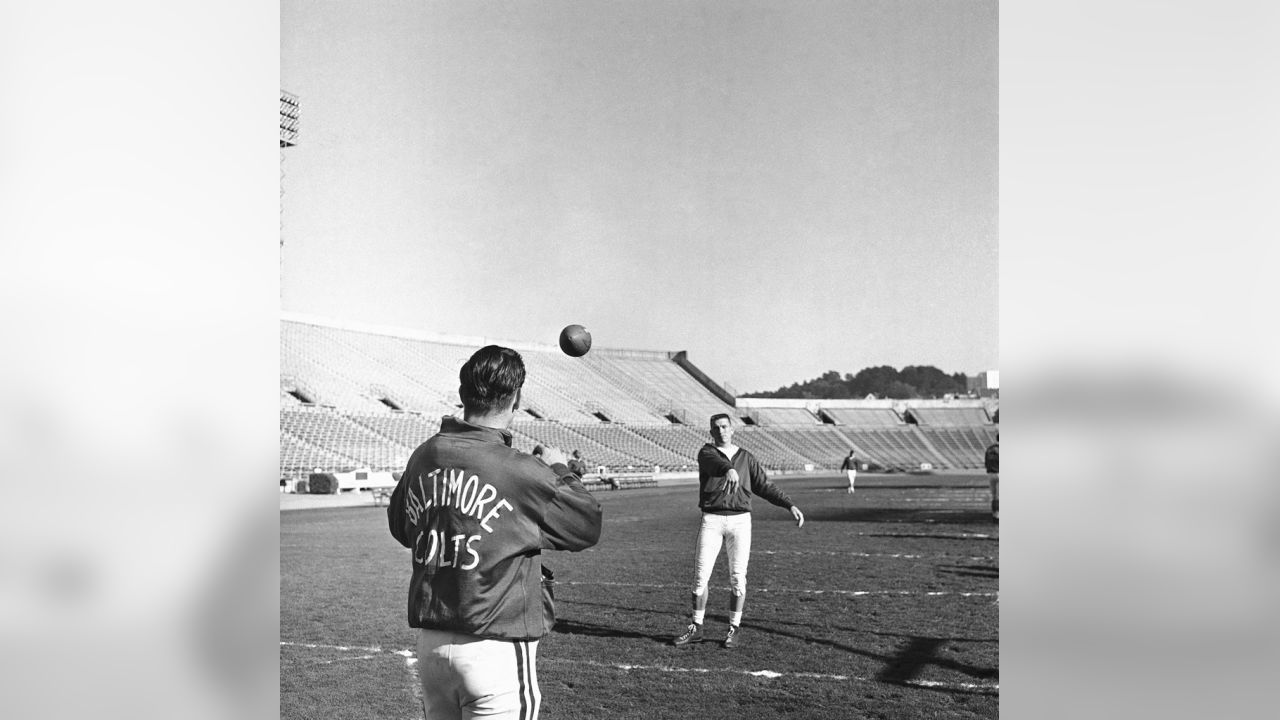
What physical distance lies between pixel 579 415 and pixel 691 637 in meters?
25.6

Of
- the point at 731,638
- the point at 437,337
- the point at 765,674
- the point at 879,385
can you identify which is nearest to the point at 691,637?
the point at 731,638

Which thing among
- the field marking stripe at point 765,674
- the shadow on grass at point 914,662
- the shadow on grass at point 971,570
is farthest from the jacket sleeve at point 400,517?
the shadow on grass at point 971,570

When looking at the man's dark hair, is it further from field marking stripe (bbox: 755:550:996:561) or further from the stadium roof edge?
the stadium roof edge

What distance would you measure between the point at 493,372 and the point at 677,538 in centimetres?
830

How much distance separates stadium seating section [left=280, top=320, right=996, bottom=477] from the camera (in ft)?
73.8

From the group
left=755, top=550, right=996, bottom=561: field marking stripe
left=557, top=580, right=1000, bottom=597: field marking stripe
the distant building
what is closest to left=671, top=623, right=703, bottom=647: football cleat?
left=557, top=580, right=1000, bottom=597: field marking stripe

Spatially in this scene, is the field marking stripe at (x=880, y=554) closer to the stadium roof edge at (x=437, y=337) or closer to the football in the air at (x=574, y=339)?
the football in the air at (x=574, y=339)

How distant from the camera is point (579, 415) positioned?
3041 centimetres

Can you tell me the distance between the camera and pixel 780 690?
3932 mm

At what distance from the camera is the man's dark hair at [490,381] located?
1.91 m
